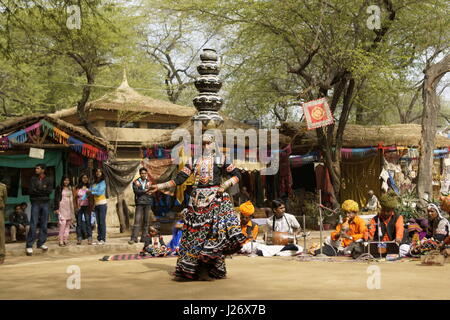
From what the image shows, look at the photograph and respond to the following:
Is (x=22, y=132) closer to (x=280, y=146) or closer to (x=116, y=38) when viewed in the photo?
(x=116, y=38)

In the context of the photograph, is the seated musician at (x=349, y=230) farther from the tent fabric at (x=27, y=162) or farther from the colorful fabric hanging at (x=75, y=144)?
the tent fabric at (x=27, y=162)

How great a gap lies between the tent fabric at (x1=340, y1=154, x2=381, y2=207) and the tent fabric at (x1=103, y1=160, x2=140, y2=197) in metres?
9.02

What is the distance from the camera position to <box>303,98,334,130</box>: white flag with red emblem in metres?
17.1

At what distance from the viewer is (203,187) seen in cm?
811

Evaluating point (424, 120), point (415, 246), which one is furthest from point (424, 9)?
point (415, 246)

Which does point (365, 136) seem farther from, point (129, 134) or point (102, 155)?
point (129, 134)

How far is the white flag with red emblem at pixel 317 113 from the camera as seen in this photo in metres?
17.1

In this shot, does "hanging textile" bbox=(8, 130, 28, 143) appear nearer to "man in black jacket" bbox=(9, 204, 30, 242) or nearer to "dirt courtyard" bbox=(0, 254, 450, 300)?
"man in black jacket" bbox=(9, 204, 30, 242)

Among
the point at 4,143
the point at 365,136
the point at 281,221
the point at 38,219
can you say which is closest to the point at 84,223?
the point at 38,219

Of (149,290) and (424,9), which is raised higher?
(424,9)

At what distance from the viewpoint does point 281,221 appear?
11727 mm

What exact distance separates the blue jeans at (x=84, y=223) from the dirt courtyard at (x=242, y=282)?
3.24 meters

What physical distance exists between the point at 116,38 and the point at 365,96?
9.69 metres

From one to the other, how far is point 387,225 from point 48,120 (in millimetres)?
8465
